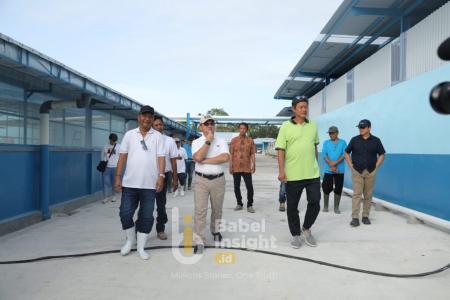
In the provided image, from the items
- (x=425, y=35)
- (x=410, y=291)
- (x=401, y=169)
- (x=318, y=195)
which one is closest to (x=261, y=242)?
(x=318, y=195)

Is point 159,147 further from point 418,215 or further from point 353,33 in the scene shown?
point 353,33

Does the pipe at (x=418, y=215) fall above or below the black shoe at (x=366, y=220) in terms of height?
above

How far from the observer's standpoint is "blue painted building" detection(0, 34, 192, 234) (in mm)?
5773

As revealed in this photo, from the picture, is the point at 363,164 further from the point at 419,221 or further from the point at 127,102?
Answer: the point at 127,102

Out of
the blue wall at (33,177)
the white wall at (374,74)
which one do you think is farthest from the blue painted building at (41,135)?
the white wall at (374,74)

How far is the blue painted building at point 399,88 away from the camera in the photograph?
660cm

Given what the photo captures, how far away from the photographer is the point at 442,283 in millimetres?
3719

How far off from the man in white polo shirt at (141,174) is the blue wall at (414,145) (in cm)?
456

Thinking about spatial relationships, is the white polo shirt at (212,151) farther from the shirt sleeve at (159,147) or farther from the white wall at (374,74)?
the white wall at (374,74)

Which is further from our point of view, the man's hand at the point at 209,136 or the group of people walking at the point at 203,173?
the man's hand at the point at 209,136

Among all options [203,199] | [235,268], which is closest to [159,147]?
[203,199]

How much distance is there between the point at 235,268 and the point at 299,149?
1.70 m

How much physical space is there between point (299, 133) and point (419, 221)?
3.34 m

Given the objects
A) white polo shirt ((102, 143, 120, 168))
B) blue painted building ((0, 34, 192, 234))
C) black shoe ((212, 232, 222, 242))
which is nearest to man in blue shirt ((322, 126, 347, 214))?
black shoe ((212, 232, 222, 242))
